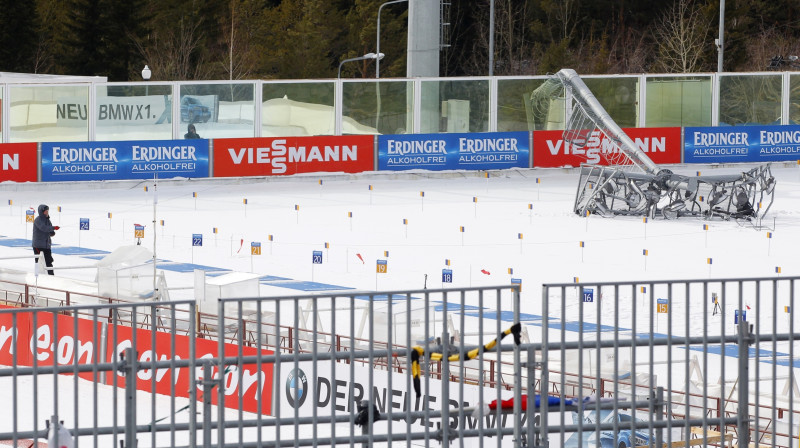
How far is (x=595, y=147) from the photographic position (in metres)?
35.1

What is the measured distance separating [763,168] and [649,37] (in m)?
51.2

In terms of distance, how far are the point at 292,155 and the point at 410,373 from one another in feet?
Answer: 86.8

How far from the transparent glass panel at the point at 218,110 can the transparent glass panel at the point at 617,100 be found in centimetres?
935

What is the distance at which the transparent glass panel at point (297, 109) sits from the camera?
113 feet

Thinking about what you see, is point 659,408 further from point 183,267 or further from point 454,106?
point 454,106

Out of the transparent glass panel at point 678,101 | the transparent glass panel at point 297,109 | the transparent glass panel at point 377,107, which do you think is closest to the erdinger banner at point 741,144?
the transparent glass panel at point 678,101

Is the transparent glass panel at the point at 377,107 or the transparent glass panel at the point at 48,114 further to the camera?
the transparent glass panel at the point at 377,107

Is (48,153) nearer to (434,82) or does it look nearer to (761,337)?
(434,82)

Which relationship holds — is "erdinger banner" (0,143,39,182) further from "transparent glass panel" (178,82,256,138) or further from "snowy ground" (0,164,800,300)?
"transparent glass panel" (178,82,256,138)

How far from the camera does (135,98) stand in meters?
33.7

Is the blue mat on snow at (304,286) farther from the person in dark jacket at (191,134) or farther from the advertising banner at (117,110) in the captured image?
the advertising banner at (117,110)

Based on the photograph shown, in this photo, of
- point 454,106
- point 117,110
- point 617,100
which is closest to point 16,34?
point 117,110

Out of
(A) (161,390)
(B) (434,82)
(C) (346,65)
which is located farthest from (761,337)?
(C) (346,65)

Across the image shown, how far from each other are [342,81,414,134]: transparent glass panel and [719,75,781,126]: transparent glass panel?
8856 mm
